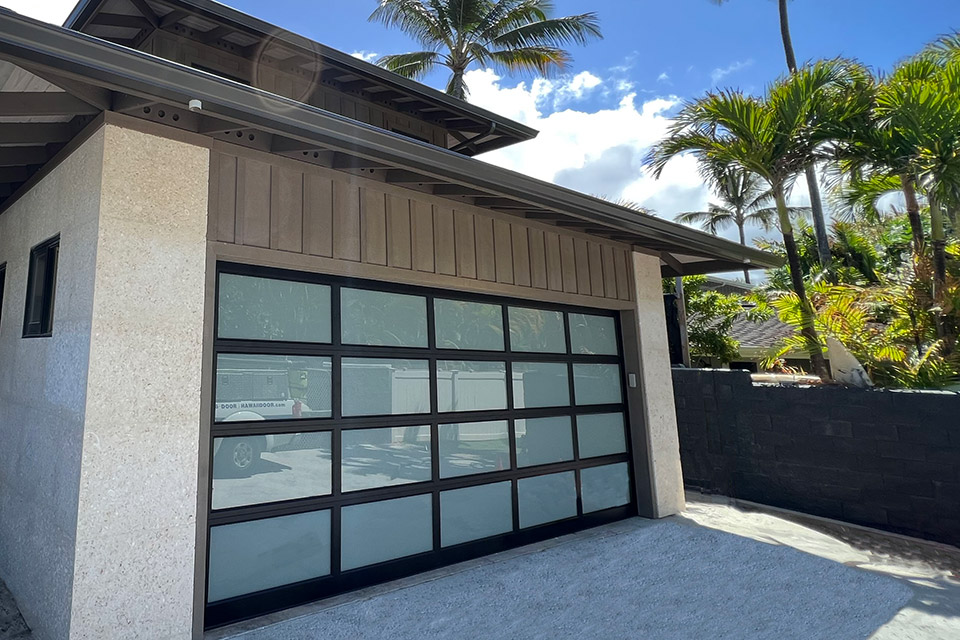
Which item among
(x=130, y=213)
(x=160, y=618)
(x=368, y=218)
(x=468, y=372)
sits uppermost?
(x=368, y=218)

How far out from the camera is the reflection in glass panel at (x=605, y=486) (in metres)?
5.31

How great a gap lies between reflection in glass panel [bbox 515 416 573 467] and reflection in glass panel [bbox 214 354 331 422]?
1.94 metres

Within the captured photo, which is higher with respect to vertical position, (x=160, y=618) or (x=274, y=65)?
(x=274, y=65)

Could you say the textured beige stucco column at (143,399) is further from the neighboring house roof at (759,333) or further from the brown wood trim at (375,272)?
the neighboring house roof at (759,333)

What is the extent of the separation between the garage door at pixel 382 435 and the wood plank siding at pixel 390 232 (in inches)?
10.2

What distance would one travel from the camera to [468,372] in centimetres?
459

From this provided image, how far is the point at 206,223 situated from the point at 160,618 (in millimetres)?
2142

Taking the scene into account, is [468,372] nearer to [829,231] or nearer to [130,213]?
[130,213]

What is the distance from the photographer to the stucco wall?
2711 mm

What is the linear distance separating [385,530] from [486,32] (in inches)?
479

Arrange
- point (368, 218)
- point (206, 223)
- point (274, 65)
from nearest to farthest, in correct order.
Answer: point (206, 223) < point (368, 218) < point (274, 65)

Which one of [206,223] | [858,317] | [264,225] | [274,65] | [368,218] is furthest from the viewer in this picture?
[858,317]

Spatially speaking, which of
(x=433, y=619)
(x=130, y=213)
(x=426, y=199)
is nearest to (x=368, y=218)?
(x=426, y=199)

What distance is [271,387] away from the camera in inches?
136
